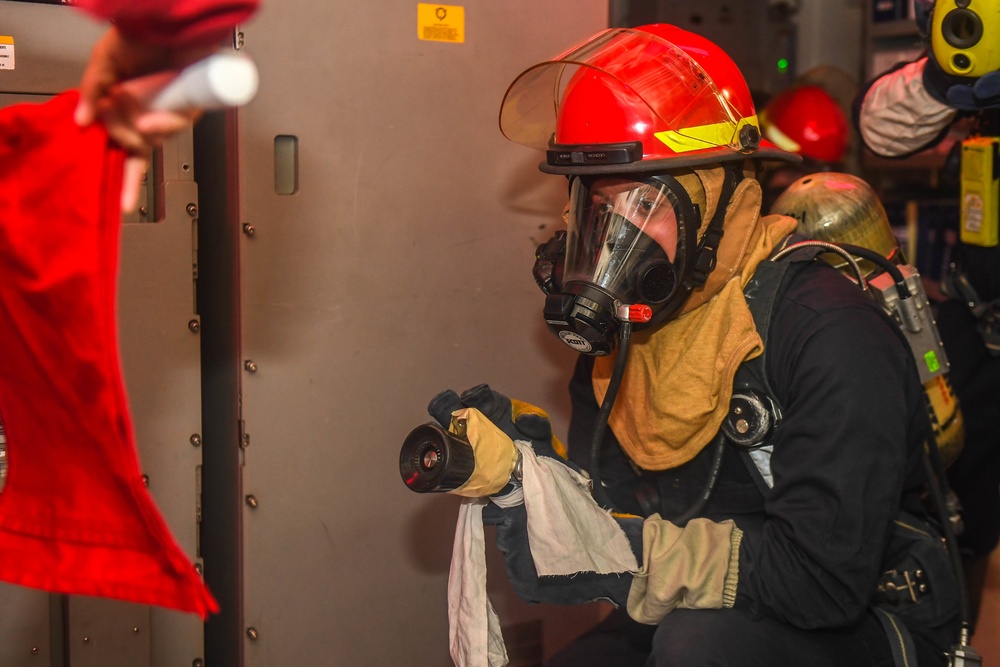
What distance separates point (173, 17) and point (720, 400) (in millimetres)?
1025

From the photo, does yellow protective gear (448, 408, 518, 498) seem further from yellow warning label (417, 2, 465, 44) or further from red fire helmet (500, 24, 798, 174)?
yellow warning label (417, 2, 465, 44)

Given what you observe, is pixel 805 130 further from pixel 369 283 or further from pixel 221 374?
pixel 221 374

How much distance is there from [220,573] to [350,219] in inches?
29.7

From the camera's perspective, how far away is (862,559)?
4.48 ft

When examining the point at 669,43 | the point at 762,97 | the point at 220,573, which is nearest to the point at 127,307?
the point at 220,573

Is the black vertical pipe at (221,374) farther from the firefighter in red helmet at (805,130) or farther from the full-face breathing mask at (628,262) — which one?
the firefighter in red helmet at (805,130)

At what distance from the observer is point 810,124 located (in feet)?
11.1

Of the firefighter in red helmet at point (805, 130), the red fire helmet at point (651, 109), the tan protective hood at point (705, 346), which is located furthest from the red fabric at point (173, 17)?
the firefighter in red helmet at point (805, 130)

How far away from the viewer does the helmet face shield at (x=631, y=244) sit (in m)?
1.46

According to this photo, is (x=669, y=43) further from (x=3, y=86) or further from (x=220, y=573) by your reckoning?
(x=220, y=573)

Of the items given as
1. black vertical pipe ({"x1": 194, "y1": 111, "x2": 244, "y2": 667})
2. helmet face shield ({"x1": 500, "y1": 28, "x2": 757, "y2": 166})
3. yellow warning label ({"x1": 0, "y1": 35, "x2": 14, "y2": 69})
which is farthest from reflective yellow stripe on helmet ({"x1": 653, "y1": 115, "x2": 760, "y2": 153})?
yellow warning label ({"x1": 0, "y1": 35, "x2": 14, "y2": 69})

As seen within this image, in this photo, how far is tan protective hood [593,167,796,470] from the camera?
151cm

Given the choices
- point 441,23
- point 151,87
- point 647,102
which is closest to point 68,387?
point 151,87

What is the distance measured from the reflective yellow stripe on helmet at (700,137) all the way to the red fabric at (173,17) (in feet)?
2.67
